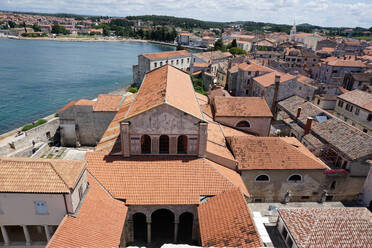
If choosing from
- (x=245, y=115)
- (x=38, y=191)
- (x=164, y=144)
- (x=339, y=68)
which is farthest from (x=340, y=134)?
(x=339, y=68)

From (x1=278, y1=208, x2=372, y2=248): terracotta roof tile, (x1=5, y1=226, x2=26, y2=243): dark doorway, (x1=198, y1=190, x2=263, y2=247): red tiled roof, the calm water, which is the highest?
(x1=198, y1=190, x2=263, y2=247): red tiled roof

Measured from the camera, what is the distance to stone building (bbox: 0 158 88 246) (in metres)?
16.2

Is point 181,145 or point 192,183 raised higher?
point 181,145

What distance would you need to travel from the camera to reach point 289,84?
157 ft

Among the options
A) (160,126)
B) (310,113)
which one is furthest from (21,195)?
(310,113)

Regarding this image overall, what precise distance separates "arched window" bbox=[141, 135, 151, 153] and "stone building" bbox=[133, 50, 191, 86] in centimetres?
5064

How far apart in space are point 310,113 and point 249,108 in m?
11.0

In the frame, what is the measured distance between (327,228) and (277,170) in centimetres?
754

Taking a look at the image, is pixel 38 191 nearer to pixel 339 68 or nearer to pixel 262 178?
pixel 262 178

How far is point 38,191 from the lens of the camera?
1608cm

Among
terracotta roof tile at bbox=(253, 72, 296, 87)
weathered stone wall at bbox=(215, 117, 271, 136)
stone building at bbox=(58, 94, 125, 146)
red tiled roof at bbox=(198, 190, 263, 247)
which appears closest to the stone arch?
red tiled roof at bbox=(198, 190, 263, 247)

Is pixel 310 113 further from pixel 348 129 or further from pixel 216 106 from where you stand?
pixel 216 106

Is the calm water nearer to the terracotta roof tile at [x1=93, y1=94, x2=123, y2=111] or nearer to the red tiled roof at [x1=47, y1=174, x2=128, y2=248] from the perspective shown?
the terracotta roof tile at [x1=93, y1=94, x2=123, y2=111]

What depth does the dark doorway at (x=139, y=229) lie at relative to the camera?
69.7 feet
